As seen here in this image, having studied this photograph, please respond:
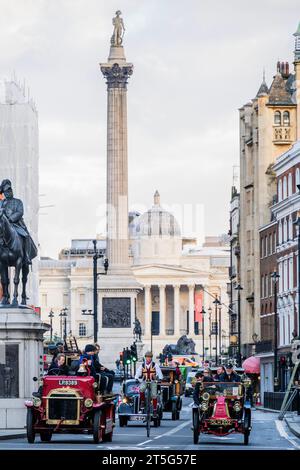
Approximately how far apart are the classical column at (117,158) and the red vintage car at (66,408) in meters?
110

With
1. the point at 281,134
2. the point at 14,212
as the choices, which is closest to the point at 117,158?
the point at 281,134

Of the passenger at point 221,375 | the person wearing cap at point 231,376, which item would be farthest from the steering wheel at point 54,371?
the person wearing cap at point 231,376

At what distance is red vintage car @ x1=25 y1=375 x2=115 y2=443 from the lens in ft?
92.3

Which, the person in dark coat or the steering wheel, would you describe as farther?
the person in dark coat

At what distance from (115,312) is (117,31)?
27044mm

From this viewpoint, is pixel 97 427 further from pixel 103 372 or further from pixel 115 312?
pixel 115 312

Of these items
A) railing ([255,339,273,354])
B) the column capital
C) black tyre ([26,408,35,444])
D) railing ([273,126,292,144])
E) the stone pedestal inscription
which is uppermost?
the column capital

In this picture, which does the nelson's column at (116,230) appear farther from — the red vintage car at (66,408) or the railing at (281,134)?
the red vintage car at (66,408)

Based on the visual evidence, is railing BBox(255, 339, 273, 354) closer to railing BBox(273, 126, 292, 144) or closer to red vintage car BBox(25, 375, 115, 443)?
railing BBox(273, 126, 292, 144)

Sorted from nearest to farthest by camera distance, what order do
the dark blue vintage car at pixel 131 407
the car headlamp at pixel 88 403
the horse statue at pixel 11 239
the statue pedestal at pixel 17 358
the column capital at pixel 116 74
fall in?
the car headlamp at pixel 88 403
the horse statue at pixel 11 239
the statue pedestal at pixel 17 358
the dark blue vintage car at pixel 131 407
the column capital at pixel 116 74

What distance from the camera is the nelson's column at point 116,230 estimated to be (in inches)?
5468

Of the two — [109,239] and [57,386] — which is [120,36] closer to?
[109,239]

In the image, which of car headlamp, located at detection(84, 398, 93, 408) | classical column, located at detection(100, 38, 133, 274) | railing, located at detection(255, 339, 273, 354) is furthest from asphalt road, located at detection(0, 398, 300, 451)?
classical column, located at detection(100, 38, 133, 274)

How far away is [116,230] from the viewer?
14275 centimetres
